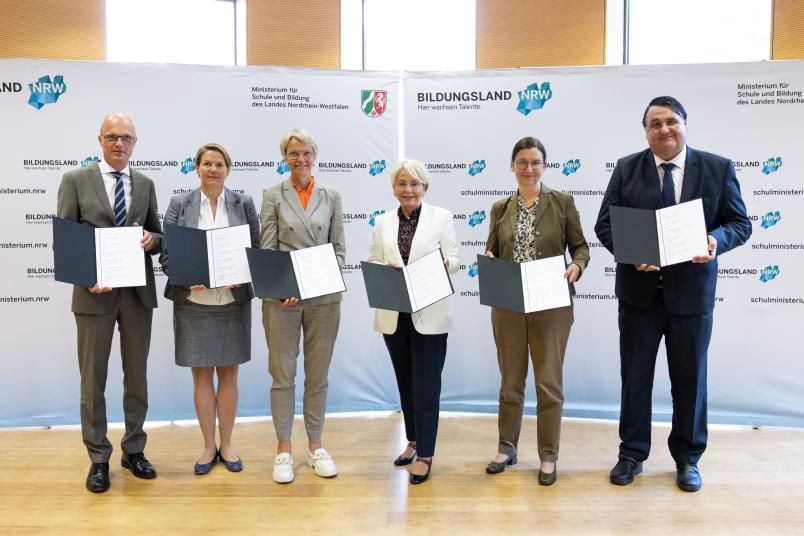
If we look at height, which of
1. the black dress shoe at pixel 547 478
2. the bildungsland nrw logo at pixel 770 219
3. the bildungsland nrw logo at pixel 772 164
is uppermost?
the bildungsland nrw logo at pixel 772 164

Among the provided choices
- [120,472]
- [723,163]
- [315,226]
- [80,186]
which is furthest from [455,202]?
[120,472]

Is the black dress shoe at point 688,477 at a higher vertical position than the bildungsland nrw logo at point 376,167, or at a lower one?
lower

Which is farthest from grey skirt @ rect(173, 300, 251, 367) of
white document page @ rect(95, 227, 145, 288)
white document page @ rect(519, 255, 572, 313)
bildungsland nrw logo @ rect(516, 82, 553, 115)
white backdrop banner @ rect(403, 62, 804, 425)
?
bildungsland nrw logo @ rect(516, 82, 553, 115)

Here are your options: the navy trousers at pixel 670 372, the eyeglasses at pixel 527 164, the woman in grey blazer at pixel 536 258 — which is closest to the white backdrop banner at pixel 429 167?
the navy trousers at pixel 670 372

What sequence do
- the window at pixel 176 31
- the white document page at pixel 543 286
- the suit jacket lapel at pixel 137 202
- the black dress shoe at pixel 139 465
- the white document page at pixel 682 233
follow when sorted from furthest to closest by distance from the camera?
the window at pixel 176 31
the black dress shoe at pixel 139 465
the suit jacket lapel at pixel 137 202
the white document page at pixel 543 286
the white document page at pixel 682 233

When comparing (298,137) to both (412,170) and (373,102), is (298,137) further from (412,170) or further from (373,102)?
(373,102)

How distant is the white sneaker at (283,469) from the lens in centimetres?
314

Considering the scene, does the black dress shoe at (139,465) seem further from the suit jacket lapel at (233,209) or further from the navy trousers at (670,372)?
the navy trousers at (670,372)

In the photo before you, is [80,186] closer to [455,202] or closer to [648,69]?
[455,202]

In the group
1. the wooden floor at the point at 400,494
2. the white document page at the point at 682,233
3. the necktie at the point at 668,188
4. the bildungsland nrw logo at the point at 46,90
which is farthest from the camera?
the bildungsland nrw logo at the point at 46,90

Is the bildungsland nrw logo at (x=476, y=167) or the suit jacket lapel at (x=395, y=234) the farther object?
the bildungsland nrw logo at (x=476, y=167)

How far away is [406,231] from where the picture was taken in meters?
3.12

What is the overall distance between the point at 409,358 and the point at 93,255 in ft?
5.53

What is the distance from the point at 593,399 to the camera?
4.48 metres
